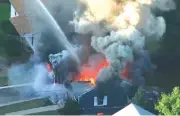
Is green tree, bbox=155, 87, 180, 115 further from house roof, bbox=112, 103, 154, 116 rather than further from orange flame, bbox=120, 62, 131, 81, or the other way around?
orange flame, bbox=120, 62, 131, 81

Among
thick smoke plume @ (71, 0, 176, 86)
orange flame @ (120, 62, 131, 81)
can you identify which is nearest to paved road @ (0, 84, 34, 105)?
thick smoke plume @ (71, 0, 176, 86)

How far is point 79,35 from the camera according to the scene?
31.3 feet

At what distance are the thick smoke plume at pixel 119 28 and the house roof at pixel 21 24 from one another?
841 millimetres

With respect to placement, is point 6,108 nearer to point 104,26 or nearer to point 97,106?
point 97,106

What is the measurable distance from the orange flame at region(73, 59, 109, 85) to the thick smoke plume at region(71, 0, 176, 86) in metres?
0.12

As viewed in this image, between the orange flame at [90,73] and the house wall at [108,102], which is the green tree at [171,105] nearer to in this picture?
the house wall at [108,102]

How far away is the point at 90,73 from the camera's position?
31.3 feet

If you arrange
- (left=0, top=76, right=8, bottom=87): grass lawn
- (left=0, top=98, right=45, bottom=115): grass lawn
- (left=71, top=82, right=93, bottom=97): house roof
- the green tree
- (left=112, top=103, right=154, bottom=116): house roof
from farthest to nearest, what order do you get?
(left=0, top=76, right=8, bottom=87): grass lawn
(left=71, top=82, right=93, bottom=97): house roof
(left=0, top=98, right=45, bottom=115): grass lawn
(left=112, top=103, right=154, bottom=116): house roof
the green tree

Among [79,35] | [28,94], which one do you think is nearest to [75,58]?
[79,35]

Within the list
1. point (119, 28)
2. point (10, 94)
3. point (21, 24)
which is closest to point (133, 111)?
point (119, 28)

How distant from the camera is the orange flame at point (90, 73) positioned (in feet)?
31.2

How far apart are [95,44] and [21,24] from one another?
4.73 ft

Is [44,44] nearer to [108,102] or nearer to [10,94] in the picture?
[10,94]

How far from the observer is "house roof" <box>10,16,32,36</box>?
962cm
